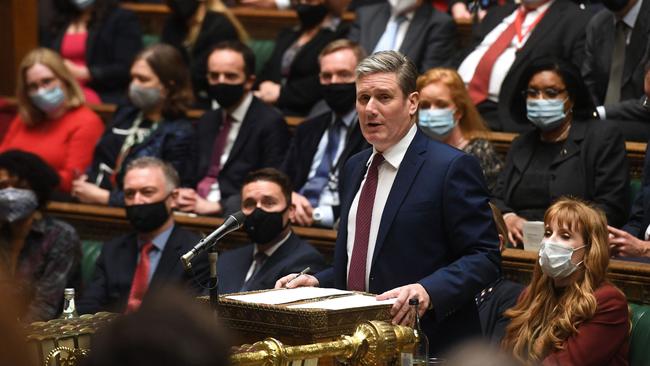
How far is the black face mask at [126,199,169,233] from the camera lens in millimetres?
5113

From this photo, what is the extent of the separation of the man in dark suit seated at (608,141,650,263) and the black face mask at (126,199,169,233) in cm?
192

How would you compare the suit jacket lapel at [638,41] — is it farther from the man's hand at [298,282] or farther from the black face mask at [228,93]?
the man's hand at [298,282]

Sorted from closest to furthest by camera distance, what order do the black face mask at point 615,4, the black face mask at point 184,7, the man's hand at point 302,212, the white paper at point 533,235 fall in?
the white paper at point 533,235 → the man's hand at point 302,212 → the black face mask at point 615,4 → the black face mask at point 184,7

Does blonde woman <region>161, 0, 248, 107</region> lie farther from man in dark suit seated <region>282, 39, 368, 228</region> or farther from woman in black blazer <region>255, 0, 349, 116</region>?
man in dark suit seated <region>282, 39, 368, 228</region>

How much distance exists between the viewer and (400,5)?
6238mm

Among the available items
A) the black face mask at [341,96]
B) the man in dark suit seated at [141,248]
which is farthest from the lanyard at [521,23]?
the man in dark suit seated at [141,248]

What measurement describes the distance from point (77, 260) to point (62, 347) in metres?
2.44

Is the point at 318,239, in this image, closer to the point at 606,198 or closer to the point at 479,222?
the point at 606,198

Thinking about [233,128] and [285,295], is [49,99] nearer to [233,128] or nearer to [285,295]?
[233,128]

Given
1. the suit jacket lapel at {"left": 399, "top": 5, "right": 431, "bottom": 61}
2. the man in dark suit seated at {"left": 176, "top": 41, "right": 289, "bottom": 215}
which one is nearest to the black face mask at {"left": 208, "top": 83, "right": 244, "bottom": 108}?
the man in dark suit seated at {"left": 176, "top": 41, "right": 289, "bottom": 215}

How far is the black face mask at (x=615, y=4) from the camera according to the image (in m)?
5.34

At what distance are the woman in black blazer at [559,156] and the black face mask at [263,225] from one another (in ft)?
3.05

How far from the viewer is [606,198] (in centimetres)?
472

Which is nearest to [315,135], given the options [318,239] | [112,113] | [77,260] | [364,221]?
[318,239]
